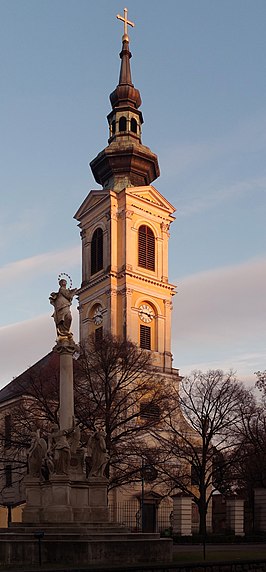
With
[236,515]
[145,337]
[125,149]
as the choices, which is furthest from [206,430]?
[125,149]

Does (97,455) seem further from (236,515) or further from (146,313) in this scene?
(146,313)

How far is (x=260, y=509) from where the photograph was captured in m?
41.6

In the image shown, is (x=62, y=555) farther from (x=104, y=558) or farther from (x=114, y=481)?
(x=114, y=481)

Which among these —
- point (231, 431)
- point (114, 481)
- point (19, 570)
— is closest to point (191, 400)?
point (231, 431)

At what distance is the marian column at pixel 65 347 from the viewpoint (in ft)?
81.7

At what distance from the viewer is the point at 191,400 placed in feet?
149

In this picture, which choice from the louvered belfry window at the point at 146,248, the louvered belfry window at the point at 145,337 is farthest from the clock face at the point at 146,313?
the louvered belfry window at the point at 146,248

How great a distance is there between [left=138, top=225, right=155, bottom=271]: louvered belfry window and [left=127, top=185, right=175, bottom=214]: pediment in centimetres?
231

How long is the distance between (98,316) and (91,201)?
1011 centimetres

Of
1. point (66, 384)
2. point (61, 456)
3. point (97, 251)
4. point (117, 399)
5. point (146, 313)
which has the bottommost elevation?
point (61, 456)

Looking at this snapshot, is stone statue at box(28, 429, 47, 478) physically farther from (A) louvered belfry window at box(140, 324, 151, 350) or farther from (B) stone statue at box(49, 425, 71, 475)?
(A) louvered belfry window at box(140, 324, 151, 350)

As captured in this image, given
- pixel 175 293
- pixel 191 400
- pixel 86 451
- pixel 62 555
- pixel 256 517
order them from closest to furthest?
pixel 62 555 < pixel 86 451 < pixel 256 517 < pixel 191 400 < pixel 175 293

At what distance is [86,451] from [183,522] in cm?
1531

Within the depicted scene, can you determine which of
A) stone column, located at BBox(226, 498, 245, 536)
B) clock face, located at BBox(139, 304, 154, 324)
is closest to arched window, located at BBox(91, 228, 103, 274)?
clock face, located at BBox(139, 304, 154, 324)
